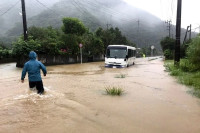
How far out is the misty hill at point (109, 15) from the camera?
10594cm

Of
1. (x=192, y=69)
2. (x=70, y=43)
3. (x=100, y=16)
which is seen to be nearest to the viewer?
(x=192, y=69)

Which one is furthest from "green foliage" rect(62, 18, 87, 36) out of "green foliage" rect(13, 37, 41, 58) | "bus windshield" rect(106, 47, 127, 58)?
"bus windshield" rect(106, 47, 127, 58)

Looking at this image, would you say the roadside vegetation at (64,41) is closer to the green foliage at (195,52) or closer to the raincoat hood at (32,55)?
the raincoat hood at (32,55)

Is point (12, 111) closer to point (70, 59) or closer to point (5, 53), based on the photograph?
point (70, 59)

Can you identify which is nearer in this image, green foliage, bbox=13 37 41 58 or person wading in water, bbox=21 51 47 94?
person wading in water, bbox=21 51 47 94

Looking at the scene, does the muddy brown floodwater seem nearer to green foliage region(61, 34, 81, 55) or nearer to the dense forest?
green foliage region(61, 34, 81, 55)

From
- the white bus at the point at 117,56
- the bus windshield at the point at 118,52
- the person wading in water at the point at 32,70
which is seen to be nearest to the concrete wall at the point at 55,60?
the white bus at the point at 117,56

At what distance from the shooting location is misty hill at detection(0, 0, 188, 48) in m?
106

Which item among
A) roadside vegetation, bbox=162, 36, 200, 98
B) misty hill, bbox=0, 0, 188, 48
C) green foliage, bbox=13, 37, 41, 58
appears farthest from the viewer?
misty hill, bbox=0, 0, 188, 48

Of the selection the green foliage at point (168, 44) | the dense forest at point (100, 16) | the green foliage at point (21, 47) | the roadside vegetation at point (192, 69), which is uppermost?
the dense forest at point (100, 16)

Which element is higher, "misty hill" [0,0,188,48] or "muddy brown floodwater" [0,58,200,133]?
"misty hill" [0,0,188,48]

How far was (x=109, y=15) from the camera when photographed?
142 meters

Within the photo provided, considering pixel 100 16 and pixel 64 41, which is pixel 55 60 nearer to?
pixel 64 41

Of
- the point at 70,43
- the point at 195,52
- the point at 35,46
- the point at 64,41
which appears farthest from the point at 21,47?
the point at 195,52
